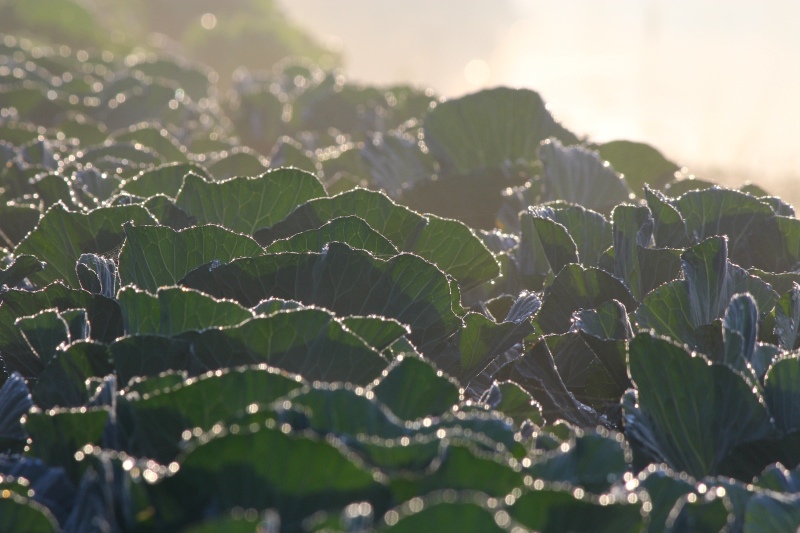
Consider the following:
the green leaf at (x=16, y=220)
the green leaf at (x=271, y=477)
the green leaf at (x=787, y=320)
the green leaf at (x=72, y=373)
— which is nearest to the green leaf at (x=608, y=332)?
the green leaf at (x=787, y=320)

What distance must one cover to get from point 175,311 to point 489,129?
6.00 feet

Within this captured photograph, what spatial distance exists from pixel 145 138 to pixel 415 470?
280 centimetres

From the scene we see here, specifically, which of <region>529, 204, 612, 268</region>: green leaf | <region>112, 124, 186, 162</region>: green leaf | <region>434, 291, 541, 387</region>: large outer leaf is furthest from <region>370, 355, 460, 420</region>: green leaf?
<region>112, 124, 186, 162</region>: green leaf

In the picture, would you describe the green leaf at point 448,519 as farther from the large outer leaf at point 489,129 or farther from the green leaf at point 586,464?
the large outer leaf at point 489,129

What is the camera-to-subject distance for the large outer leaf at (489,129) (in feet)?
9.80

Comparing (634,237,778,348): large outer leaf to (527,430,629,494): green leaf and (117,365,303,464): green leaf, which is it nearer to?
(527,430,629,494): green leaf

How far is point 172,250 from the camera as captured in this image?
1.78 metres

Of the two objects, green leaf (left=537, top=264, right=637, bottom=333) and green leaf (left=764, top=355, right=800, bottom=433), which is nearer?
green leaf (left=764, top=355, right=800, bottom=433)

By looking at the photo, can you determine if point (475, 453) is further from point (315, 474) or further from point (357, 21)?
point (357, 21)

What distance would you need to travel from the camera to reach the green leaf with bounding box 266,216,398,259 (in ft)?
5.80

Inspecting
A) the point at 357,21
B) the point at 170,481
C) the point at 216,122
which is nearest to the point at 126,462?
the point at 170,481

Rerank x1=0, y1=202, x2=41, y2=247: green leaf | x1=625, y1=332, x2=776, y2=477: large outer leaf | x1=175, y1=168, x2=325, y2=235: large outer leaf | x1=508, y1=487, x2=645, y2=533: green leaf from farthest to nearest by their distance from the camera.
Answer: x1=0, y1=202, x2=41, y2=247: green leaf < x1=175, y1=168, x2=325, y2=235: large outer leaf < x1=625, y1=332, x2=776, y2=477: large outer leaf < x1=508, y1=487, x2=645, y2=533: green leaf

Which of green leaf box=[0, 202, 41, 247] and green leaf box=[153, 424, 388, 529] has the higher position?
green leaf box=[0, 202, 41, 247]

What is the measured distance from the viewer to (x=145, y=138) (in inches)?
139
